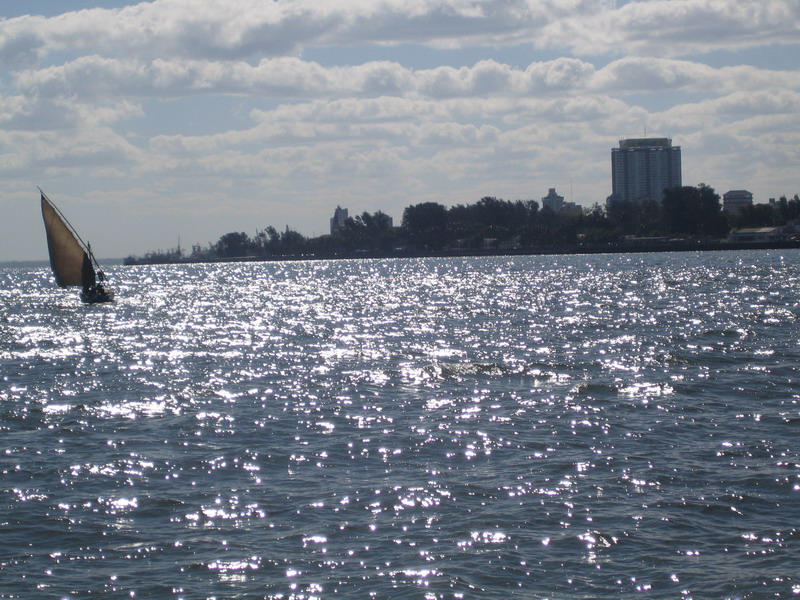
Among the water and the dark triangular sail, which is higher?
the dark triangular sail

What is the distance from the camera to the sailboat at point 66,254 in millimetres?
85125

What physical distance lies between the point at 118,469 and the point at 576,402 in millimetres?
12760

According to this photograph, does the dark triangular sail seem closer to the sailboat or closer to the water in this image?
the sailboat

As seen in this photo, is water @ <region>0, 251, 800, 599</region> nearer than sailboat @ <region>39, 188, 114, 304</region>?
Yes

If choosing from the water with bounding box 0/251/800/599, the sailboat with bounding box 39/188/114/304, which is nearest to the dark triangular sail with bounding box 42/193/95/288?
the sailboat with bounding box 39/188/114/304

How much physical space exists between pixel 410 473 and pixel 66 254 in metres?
71.8

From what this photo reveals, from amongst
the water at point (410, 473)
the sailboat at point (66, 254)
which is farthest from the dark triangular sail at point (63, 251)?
the water at point (410, 473)

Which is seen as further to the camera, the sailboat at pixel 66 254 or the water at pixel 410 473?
the sailboat at pixel 66 254

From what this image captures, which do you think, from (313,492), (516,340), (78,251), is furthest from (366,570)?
(78,251)

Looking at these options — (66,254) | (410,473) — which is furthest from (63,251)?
(410,473)

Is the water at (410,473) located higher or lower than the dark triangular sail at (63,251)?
lower

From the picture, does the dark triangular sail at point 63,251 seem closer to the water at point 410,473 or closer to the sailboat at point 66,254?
the sailboat at point 66,254

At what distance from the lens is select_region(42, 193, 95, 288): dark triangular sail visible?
85.1 metres

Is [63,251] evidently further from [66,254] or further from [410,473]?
[410,473]
